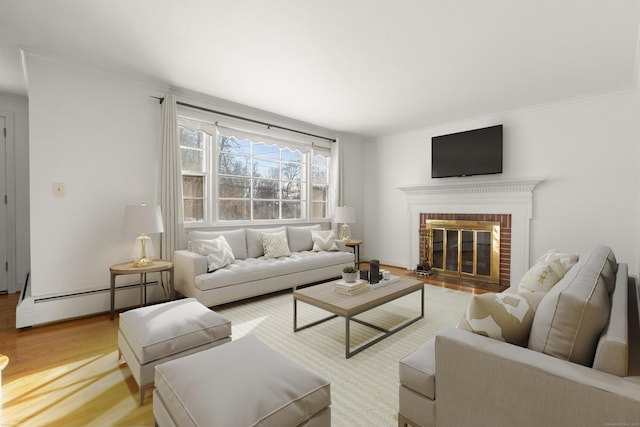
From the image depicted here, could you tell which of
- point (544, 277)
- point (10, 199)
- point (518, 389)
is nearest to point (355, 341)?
point (544, 277)

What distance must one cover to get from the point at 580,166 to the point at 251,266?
4.54 metres

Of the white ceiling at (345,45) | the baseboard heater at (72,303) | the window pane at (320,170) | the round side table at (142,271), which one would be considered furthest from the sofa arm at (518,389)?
the window pane at (320,170)

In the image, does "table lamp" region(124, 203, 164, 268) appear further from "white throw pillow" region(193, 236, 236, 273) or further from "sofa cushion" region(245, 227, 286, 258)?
"sofa cushion" region(245, 227, 286, 258)

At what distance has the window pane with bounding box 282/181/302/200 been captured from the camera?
206 inches

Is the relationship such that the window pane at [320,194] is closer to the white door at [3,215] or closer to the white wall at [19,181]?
the white wall at [19,181]

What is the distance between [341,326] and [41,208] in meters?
3.21

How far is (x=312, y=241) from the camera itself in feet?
16.3

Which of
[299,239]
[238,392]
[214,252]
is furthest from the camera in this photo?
[299,239]

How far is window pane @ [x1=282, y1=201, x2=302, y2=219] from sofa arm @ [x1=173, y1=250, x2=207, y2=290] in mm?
1979

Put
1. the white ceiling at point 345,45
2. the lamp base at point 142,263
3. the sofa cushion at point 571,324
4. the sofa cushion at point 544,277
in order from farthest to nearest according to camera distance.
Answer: the lamp base at point 142,263
the white ceiling at point 345,45
the sofa cushion at point 544,277
the sofa cushion at point 571,324

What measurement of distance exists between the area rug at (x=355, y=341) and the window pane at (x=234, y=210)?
1431 mm

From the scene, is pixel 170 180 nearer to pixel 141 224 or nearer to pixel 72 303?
pixel 141 224

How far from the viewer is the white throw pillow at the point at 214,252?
3.42 meters

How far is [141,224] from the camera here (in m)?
3.02
